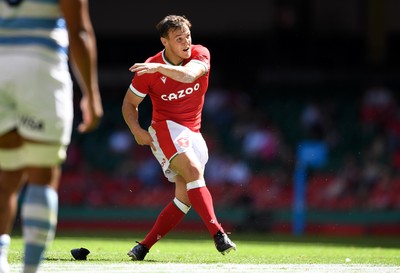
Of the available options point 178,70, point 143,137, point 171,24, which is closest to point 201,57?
point 171,24

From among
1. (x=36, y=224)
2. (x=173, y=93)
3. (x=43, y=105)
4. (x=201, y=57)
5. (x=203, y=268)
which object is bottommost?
(x=203, y=268)

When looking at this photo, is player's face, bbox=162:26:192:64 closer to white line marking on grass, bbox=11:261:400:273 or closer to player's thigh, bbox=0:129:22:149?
white line marking on grass, bbox=11:261:400:273

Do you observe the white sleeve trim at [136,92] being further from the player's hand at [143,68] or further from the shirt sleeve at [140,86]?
the player's hand at [143,68]

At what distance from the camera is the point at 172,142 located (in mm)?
9500

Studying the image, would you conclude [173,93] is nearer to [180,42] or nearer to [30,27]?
[180,42]

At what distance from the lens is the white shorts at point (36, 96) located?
5.80m

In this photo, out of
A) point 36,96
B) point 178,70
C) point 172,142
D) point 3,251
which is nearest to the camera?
point 36,96

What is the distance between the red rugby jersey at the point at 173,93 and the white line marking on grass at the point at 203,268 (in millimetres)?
1618

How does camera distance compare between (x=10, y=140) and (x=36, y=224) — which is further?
(x=10, y=140)

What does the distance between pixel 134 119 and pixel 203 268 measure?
6.39 ft

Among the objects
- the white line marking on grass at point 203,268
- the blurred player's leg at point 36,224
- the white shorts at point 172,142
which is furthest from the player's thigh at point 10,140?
the white shorts at point 172,142

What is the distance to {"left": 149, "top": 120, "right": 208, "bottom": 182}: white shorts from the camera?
31.1 ft

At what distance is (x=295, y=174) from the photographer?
2105 centimetres

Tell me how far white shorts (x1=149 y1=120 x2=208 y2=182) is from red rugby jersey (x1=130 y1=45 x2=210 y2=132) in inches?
3.2
